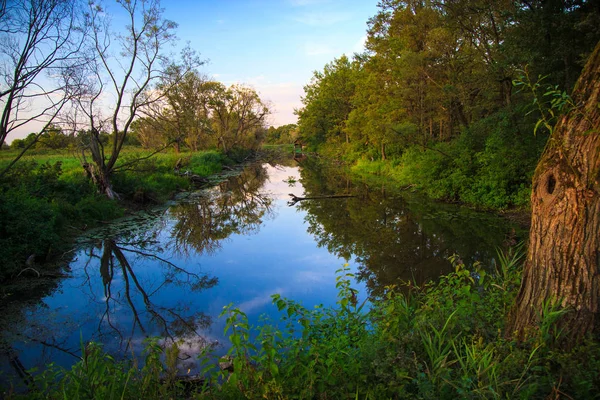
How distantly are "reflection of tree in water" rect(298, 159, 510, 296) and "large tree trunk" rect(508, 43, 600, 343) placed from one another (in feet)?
9.51

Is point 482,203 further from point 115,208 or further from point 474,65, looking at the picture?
point 115,208

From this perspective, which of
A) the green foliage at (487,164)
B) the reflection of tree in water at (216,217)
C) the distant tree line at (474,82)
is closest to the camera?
the distant tree line at (474,82)

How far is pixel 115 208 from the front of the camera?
12.5 m

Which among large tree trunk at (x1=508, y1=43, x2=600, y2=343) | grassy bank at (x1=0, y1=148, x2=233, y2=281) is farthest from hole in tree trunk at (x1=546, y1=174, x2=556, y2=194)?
grassy bank at (x1=0, y1=148, x2=233, y2=281)

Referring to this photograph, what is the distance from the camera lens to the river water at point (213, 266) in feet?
16.9

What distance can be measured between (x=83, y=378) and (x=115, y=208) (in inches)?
425

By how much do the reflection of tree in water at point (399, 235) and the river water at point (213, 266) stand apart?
0.12 feet

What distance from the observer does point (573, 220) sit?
282 centimetres

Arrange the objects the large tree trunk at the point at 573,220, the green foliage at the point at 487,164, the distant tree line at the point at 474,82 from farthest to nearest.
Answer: the green foliage at the point at 487,164
the distant tree line at the point at 474,82
the large tree trunk at the point at 573,220

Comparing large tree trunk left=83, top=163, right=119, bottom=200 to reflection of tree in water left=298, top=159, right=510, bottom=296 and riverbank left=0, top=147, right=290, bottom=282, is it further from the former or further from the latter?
reflection of tree in water left=298, top=159, right=510, bottom=296

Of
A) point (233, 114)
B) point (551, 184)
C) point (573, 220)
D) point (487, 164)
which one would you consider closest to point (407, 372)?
point (573, 220)

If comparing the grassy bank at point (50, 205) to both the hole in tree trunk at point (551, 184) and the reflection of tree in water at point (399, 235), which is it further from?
the hole in tree trunk at point (551, 184)

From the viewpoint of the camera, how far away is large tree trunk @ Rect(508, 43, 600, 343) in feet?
9.05

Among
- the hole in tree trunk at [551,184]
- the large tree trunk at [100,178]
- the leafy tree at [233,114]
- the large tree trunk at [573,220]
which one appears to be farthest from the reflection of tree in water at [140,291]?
the leafy tree at [233,114]
